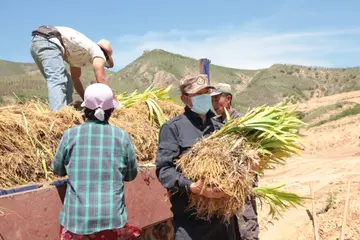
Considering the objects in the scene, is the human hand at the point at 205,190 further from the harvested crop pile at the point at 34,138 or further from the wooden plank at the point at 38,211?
the harvested crop pile at the point at 34,138

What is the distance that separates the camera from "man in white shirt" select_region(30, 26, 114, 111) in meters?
3.68

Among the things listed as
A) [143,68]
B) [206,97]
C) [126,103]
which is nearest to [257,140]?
[206,97]

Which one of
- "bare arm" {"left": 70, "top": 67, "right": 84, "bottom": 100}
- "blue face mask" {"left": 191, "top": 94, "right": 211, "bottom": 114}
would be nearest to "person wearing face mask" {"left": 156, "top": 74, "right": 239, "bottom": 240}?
"blue face mask" {"left": 191, "top": 94, "right": 211, "bottom": 114}

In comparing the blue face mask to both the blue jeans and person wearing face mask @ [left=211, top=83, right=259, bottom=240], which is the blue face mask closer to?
person wearing face mask @ [left=211, top=83, right=259, bottom=240]

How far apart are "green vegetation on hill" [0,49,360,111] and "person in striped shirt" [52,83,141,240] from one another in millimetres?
39268

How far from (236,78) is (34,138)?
3034 inches

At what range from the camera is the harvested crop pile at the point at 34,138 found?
2609 millimetres

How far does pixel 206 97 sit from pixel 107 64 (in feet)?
5.69

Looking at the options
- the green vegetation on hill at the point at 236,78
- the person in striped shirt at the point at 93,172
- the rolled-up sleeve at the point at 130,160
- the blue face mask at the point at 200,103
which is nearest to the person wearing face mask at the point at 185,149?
the blue face mask at the point at 200,103

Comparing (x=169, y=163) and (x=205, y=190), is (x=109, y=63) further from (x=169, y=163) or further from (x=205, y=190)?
(x=205, y=190)

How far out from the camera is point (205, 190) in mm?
2379

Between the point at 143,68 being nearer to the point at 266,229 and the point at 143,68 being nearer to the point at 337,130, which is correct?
the point at 337,130

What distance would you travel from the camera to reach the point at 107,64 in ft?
13.4

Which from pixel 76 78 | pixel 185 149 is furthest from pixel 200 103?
pixel 76 78
